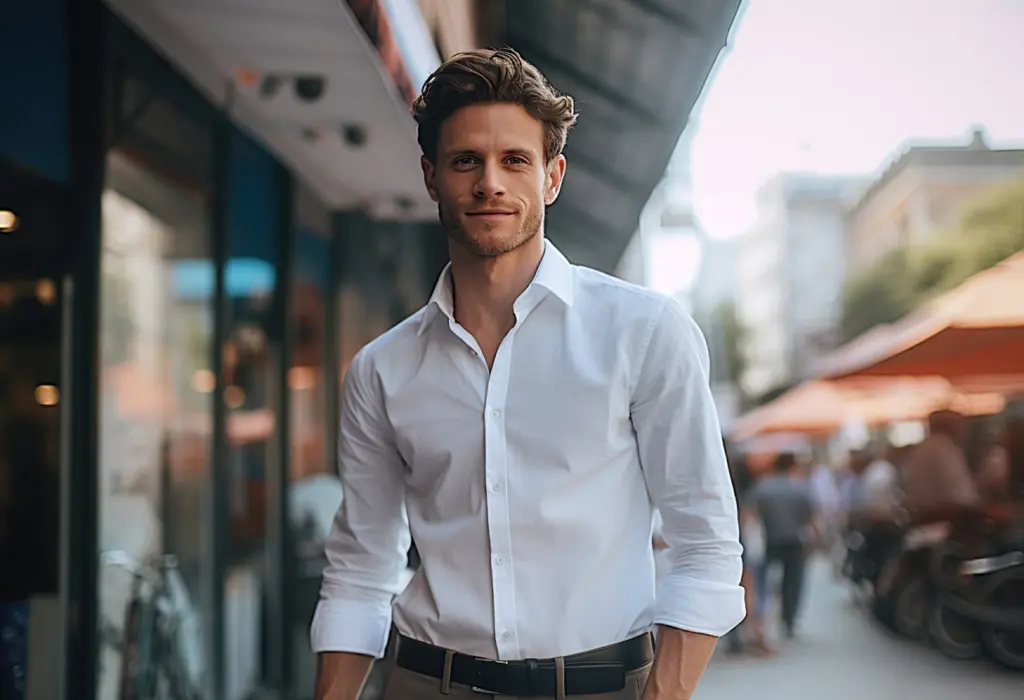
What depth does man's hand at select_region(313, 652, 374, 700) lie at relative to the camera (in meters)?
1.85

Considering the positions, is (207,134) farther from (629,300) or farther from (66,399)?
(629,300)

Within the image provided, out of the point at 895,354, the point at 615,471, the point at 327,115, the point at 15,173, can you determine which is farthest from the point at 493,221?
the point at 895,354

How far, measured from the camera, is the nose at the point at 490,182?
1.65 m

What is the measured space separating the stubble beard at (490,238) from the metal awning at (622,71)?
16.6ft

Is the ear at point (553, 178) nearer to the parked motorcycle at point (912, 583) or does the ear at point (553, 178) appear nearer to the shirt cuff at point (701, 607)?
the shirt cuff at point (701, 607)

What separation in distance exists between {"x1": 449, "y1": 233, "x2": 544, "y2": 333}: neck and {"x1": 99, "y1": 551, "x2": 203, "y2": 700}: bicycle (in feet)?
7.82

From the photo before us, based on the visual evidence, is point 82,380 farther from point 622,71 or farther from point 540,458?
point 622,71

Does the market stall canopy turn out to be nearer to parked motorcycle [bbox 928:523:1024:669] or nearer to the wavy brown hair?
parked motorcycle [bbox 928:523:1024:669]

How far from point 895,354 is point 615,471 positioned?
838 cm

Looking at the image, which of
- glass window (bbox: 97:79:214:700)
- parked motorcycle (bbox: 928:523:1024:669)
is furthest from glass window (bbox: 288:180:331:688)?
parked motorcycle (bbox: 928:523:1024:669)

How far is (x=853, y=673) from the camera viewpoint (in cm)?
820

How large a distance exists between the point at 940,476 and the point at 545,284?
25.4ft

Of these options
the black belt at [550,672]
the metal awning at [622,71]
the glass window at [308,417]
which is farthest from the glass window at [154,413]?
the metal awning at [622,71]

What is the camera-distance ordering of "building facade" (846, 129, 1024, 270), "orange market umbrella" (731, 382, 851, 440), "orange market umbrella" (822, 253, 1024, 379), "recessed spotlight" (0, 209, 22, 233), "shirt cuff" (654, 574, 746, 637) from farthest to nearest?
1. "orange market umbrella" (731, 382, 851, 440)
2. "building facade" (846, 129, 1024, 270)
3. "orange market umbrella" (822, 253, 1024, 379)
4. "recessed spotlight" (0, 209, 22, 233)
5. "shirt cuff" (654, 574, 746, 637)
